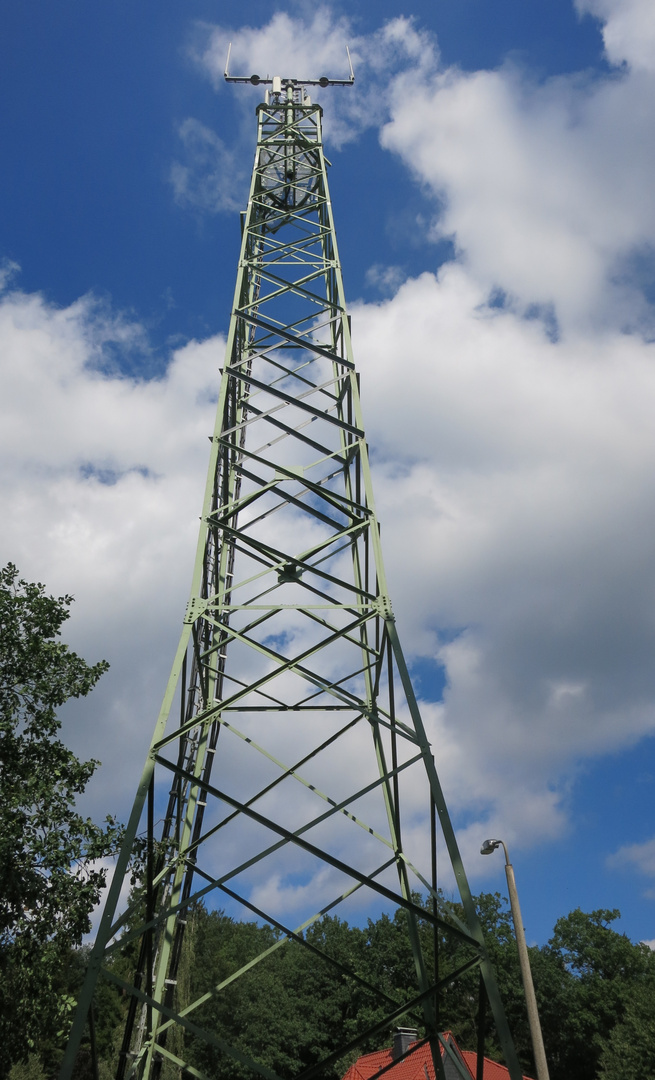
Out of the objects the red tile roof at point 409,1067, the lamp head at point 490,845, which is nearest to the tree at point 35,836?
the lamp head at point 490,845

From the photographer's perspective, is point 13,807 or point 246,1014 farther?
point 246,1014

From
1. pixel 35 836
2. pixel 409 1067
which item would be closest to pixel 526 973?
pixel 35 836

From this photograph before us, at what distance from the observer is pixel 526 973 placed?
1052 centimetres

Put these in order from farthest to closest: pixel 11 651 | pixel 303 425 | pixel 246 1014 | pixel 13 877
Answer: pixel 246 1014 → pixel 11 651 → pixel 13 877 → pixel 303 425

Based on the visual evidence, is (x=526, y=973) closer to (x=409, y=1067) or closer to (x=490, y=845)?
(x=490, y=845)

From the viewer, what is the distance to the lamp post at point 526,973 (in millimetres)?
9547

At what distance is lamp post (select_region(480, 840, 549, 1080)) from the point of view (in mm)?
9547

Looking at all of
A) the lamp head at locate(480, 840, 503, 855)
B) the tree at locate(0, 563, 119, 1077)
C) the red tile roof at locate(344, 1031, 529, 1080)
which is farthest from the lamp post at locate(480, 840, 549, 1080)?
the red tile roof at locate(344, 1031, 529, 1080)

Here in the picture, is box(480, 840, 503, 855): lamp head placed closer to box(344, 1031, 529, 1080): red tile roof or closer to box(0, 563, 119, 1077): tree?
box(0, 563, 119, 1077): tree

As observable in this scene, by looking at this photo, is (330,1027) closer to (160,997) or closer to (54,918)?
(54,918)

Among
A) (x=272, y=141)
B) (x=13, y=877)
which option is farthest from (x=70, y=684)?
(x=272, y=141)

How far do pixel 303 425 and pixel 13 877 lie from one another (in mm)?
8168

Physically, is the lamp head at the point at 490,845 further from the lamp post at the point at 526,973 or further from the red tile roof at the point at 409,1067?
the red tile roof at the point at 409,1067

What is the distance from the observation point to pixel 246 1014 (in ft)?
123
